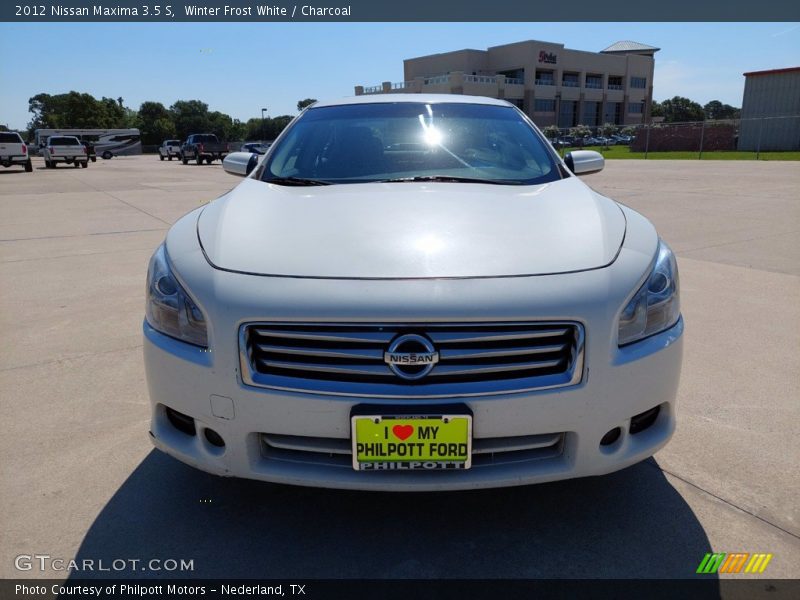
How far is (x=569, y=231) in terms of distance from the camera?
7.63 feet

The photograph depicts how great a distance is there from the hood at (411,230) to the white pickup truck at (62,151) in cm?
3735

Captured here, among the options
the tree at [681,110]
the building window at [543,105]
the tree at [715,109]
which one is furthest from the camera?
the tree at [715,109]

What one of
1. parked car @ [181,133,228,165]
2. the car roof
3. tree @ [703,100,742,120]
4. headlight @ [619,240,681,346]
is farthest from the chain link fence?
tree @ [703,100,742,120]

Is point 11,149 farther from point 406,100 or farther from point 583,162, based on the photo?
point 583,162

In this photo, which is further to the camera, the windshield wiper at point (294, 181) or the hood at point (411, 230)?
the windshield wiper at point (294, 181)

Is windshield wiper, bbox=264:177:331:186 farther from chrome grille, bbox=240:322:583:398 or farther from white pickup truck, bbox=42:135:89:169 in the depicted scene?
white pickup truck, bbox=42:135:89:169

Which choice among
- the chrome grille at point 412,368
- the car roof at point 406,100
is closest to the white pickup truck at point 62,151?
the car roof at point 406,100

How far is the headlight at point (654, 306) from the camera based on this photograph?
81.2 inches

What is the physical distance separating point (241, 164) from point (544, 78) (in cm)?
9183

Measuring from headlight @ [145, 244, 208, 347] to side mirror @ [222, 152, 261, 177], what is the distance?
1758 mm

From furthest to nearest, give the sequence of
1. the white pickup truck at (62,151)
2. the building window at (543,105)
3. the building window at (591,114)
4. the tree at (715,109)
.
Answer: the tree at (715,109) → the building window at (591,114) → the building window at (543,105) → the white pickup truck at (62,151)

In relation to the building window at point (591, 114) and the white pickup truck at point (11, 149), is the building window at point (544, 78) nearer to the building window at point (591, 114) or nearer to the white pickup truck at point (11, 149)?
the building window at point (591, 114)

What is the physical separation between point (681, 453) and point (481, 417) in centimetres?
140

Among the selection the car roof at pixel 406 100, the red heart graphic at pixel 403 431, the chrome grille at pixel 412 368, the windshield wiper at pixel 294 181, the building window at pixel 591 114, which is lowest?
the red heart graphic at pixel 403 431
